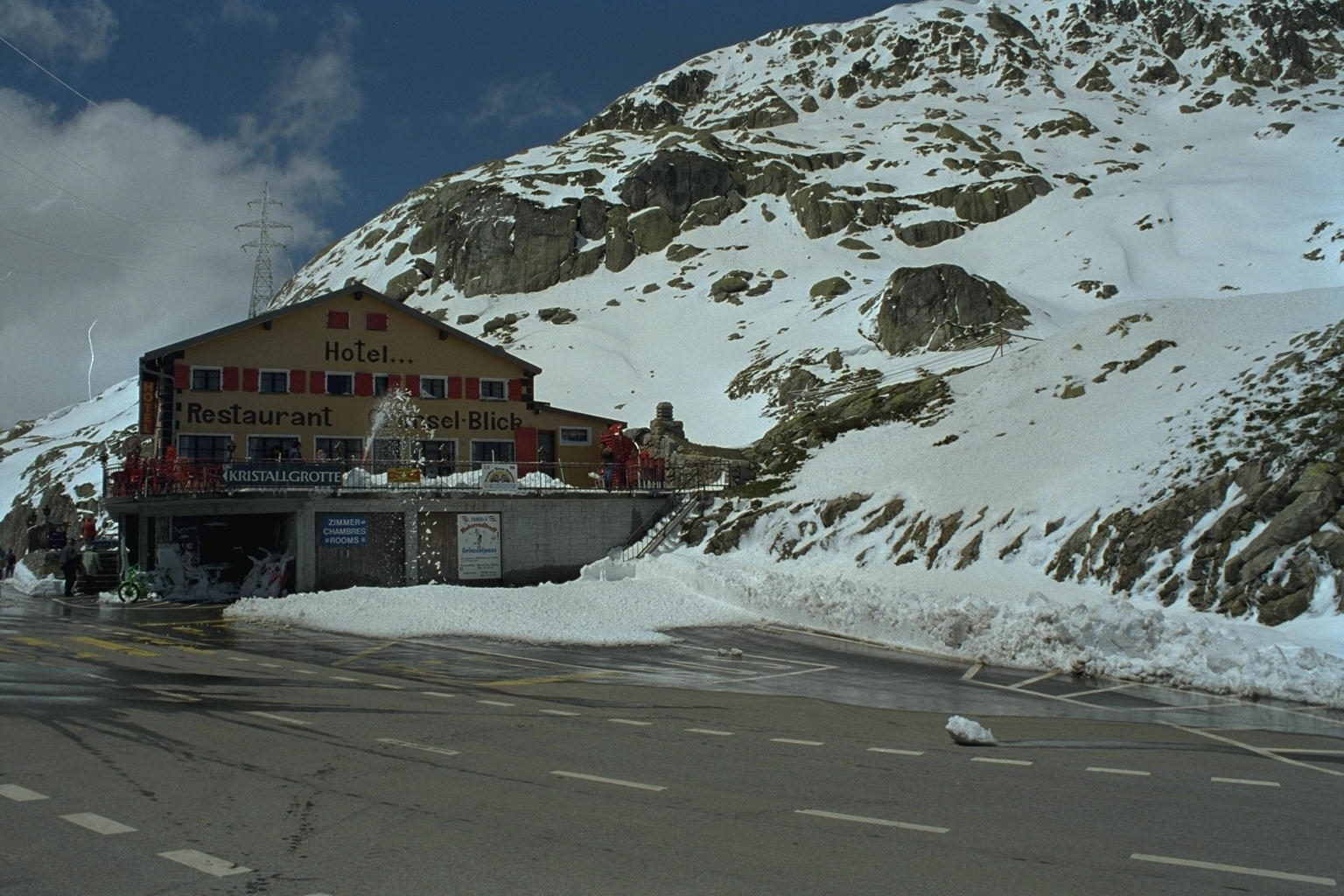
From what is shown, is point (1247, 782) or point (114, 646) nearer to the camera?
point (1247, 782)

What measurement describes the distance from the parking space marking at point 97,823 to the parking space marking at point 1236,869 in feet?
21.6

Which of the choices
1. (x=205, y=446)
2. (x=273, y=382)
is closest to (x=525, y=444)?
(x=273, y=382)

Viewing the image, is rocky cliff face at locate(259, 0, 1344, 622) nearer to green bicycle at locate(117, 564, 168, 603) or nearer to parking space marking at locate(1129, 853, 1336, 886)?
parking space marking at locate(1129, 853, 1336, 886)

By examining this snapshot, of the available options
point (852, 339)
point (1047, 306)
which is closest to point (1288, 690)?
point (852, 339)

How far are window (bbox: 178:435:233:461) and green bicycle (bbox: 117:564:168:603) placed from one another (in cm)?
662

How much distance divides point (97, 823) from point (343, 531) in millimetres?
24565

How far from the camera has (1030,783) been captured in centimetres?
863

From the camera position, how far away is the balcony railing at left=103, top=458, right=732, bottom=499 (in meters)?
30.4

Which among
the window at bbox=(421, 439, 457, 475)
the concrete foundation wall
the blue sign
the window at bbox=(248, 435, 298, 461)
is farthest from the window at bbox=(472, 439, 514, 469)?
the blue sign

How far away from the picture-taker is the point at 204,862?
240 inches

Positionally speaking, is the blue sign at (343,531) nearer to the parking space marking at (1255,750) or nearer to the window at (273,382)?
the window at (273,382)

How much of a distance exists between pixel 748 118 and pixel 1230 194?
3215 inches

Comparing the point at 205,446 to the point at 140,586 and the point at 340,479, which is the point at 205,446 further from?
the point at 340,479

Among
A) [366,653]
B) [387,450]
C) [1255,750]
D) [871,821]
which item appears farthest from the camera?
[387,450]
